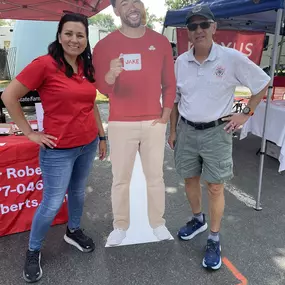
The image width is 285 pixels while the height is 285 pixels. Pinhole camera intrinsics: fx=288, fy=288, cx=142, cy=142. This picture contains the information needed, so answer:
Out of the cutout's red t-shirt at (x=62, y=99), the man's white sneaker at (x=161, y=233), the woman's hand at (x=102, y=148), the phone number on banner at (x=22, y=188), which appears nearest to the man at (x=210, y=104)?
the man's white sneaker at (x=161, y=233)

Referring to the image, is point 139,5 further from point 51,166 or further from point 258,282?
point 258,282

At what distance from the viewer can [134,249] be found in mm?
2303

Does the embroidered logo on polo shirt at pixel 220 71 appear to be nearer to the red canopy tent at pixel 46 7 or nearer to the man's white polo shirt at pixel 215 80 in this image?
the man's white polo shirt at pixel 215 80

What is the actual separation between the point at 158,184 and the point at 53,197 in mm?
761

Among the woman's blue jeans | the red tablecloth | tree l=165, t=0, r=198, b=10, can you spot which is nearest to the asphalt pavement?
the red tablecloth

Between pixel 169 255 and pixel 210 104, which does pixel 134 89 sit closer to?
pixel 210 104

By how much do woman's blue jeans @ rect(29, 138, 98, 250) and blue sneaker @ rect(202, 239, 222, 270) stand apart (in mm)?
A: 1055

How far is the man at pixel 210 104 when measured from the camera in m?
1.94

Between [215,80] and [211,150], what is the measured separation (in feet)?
1.62

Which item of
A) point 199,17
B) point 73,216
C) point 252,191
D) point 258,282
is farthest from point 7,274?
point 252,191

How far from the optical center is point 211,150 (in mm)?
2076

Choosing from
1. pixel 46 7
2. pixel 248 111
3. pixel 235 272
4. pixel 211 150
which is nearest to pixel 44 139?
pixel 211 150

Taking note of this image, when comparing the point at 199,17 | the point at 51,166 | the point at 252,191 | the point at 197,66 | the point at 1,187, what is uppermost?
the point at 199,17

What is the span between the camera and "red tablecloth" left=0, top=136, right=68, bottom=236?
226 centimetres
